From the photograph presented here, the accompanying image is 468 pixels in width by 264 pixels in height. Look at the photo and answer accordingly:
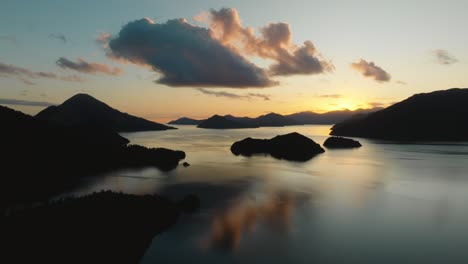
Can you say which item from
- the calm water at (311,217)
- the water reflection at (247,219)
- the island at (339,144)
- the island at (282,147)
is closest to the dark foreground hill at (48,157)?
the calm water at (311,217)

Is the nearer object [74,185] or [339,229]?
[339,229]

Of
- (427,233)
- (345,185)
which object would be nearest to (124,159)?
(345,185)

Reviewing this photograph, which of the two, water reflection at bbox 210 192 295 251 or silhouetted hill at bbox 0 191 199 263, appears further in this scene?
water reflection at bbox 210 192 295 251

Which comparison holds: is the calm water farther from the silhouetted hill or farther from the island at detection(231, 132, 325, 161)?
A: the island at detection(231, 132, 325, 161)

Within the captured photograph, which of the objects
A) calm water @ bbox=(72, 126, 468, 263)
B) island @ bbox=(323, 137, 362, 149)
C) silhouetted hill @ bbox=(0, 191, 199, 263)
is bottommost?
calm water @ bbox=(72, 126, 468, 263)

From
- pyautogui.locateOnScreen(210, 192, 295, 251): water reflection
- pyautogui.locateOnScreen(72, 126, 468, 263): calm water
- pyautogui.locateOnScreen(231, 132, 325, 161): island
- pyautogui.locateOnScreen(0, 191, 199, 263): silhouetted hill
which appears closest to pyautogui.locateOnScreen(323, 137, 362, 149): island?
pyautogui.locateOnScreen(231, 132, 325, 161): island

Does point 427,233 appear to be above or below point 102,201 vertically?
below

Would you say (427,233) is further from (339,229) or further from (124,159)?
(124,159)
